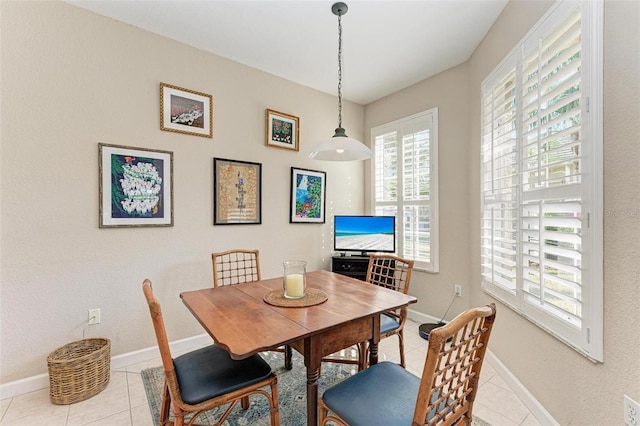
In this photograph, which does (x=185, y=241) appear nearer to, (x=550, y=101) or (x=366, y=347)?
(x=366, y=347)

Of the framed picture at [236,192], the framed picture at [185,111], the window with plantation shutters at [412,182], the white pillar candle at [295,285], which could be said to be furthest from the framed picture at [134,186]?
the window with plantation shutters at [412,182]

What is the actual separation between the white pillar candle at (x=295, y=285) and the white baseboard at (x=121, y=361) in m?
1.55

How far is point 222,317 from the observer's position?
4.71 feet

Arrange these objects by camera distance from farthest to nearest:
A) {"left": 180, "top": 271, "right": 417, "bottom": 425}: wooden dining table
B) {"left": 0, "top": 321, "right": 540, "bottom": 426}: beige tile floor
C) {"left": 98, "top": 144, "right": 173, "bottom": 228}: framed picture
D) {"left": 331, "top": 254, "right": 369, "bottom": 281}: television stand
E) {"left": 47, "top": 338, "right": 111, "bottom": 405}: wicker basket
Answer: {"left": 331, "top": 254, "right": 369, "bottom": 281}: television stand
{"left": 98, "top": 144, "right": 173, "bottom": 228}: framed picture
{"left": 47, "top": 338, "right": 111, "bottom": 405}: wicker basket
{"left": 0, "top": 321, "right": 540, "bottom": 426}: beige tile floor
{"left": 180, "top": 271, "right": 417, "bottom": 425}: wooden dining table

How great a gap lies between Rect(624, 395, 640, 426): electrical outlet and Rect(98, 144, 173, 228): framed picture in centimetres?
305

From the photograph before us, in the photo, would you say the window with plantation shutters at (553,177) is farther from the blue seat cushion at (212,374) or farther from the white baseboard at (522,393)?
the blue seat cushion at (212,374)

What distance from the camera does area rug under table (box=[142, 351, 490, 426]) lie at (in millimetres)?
1718

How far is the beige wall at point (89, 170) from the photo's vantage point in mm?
1952

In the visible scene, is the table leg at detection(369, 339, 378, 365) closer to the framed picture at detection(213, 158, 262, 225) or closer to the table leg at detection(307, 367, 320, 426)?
the table leg at detection(307, 367, 320, 426)

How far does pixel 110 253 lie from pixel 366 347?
2.17 meters

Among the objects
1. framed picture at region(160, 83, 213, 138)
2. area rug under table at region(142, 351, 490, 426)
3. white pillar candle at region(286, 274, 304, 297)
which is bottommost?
area rug under table at region(142, 351, 490, 426)

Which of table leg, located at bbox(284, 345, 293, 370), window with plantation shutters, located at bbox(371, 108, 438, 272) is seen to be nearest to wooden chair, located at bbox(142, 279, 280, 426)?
table leg, located at bbox(284, 345, 293, 370)

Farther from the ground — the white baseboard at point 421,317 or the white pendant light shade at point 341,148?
the white pendant light shade at point 341,148

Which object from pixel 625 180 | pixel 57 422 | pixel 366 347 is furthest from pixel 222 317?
pixel 625 180
